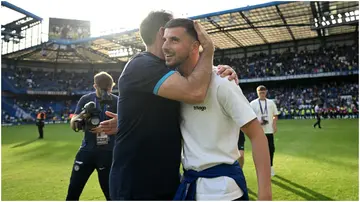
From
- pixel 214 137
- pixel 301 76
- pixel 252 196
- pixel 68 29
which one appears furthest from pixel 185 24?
pixel 68 29

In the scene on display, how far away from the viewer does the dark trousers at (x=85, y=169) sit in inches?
167

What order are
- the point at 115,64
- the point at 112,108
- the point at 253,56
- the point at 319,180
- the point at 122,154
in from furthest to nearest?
the point at 115,64
the point at 253,56
the point at 319,180
the point at 112,108
the point at 122,154

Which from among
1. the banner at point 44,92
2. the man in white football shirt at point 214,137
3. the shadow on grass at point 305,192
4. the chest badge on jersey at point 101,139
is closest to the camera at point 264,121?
the shadow on grass at point 305,192

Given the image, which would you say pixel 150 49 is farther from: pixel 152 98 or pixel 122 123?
pixel 122 123

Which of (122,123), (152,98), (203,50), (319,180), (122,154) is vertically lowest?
(319,180)

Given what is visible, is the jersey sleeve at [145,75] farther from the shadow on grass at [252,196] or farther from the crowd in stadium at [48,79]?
the crowd in stadium at [48,79]

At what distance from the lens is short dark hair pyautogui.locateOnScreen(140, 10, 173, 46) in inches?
93.6

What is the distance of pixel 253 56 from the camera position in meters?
46.1

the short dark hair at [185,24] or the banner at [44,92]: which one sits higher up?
the short dark hair at [185,24]

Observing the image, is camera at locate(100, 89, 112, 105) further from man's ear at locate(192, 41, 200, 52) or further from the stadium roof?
the stadium roof

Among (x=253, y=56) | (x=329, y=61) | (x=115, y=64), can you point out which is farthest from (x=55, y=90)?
(x=329, y=61)

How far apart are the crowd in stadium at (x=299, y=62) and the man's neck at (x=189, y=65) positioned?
39597 mm

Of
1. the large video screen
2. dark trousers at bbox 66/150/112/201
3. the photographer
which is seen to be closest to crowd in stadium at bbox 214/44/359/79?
the large video screen

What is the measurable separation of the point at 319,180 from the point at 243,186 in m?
5.20
